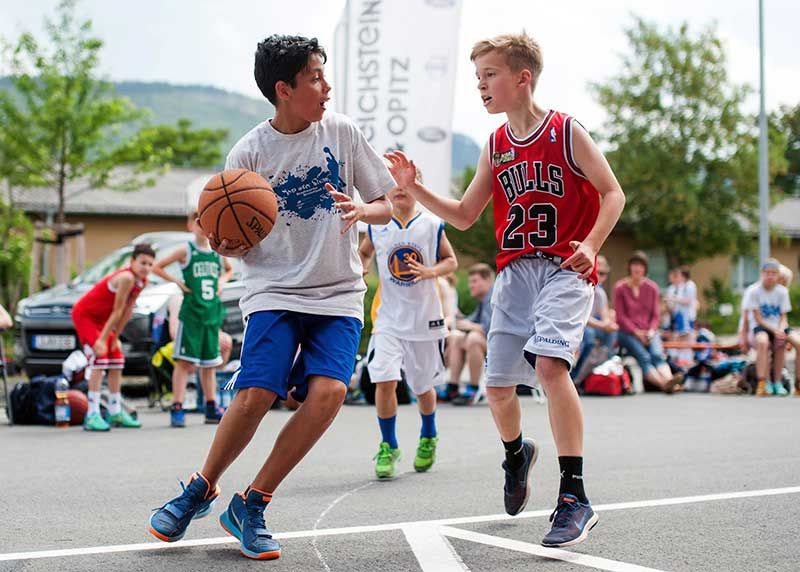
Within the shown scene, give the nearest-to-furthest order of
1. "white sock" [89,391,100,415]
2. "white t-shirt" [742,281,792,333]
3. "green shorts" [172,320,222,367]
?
"white sock" [89,391,100,415] < "green shorts" [172,320,222,367] < "white t-shirt" [742,281,792,333]

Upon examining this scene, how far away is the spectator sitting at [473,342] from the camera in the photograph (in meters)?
14.9

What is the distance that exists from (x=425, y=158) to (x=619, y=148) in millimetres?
34817

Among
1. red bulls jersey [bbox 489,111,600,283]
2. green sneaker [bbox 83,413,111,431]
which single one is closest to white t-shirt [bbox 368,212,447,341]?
red bulls jersey [bbox 489,111,600,283]

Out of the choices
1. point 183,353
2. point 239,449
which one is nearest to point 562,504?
point 239,449

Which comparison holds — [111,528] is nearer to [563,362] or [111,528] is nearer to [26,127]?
[563,362]

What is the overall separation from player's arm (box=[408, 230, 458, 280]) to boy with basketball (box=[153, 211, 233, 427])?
3.68 m

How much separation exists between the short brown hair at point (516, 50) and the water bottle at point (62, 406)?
293 inches

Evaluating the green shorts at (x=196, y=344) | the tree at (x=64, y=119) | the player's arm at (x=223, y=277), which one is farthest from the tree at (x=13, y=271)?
the green shorts at (x=196, y=344)

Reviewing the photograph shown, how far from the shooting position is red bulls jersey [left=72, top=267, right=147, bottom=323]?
11.4 metres

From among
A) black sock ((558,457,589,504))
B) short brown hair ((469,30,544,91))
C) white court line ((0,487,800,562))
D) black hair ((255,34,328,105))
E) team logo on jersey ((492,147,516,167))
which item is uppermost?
short brown hair ((469,30,544,91))

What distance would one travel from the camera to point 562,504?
16.1 feet

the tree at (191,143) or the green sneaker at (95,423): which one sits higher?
the tree at (191,143)

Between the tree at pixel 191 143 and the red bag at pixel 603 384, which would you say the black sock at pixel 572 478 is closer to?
the red bag at pixel 603 384

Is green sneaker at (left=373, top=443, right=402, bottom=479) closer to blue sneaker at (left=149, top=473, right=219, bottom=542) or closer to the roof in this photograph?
blue sneaker at (left=149, top=473, right=219, bottom=542)
